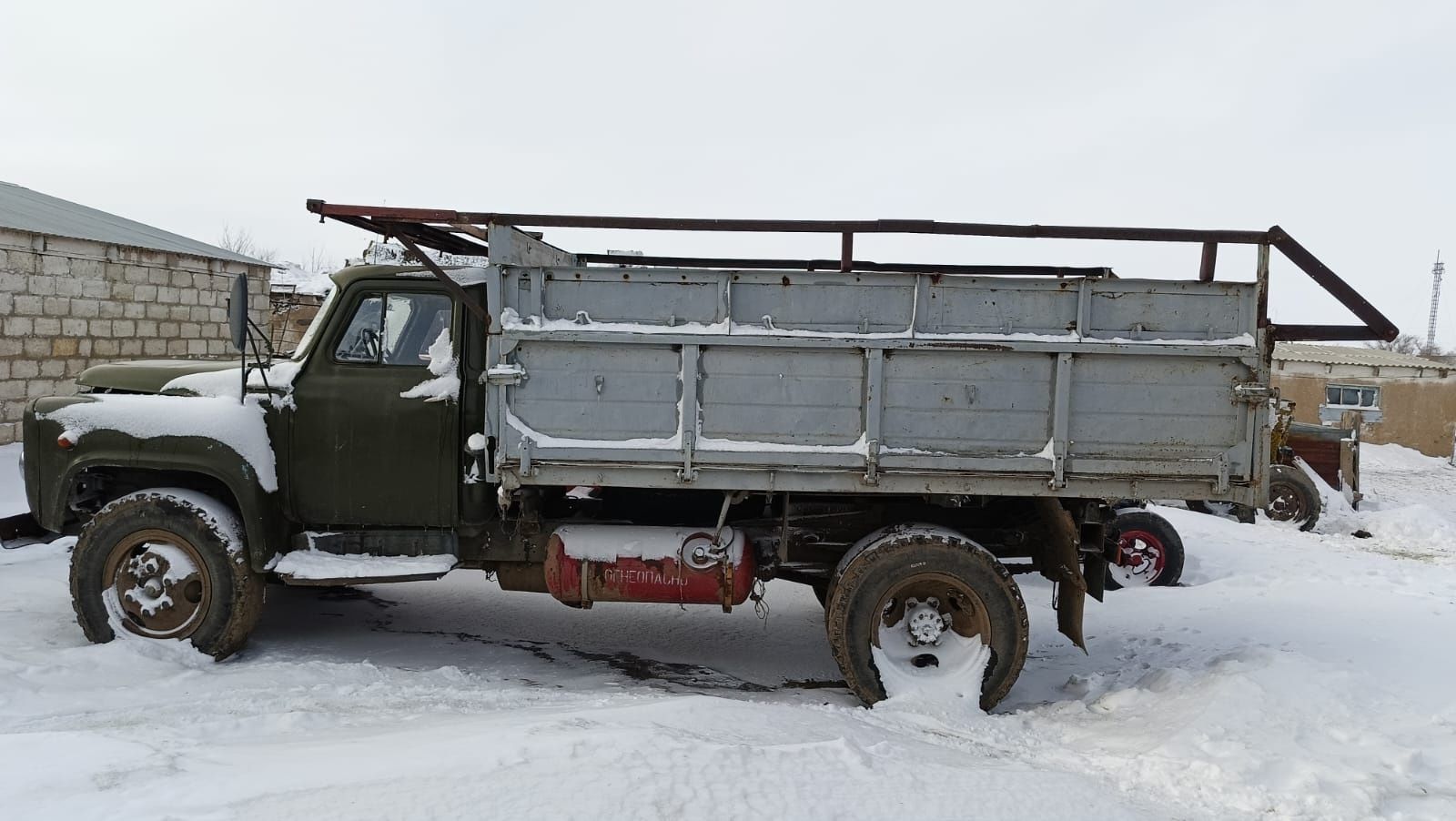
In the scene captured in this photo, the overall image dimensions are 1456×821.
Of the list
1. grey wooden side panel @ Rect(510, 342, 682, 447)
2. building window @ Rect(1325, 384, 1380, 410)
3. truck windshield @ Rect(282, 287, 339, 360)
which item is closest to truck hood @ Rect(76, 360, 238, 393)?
truck windshield @ Rect(282, 287, 339, 360)

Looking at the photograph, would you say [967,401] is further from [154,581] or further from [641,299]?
[154,581]

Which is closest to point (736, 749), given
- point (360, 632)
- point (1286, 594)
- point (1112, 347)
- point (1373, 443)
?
point (1112, 347)

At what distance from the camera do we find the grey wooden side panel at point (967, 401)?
452cm

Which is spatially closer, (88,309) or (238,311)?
(238,311)

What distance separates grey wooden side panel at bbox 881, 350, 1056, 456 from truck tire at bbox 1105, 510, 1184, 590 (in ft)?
12.9

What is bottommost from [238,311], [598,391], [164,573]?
[164,573]

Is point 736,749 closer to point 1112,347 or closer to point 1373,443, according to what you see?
point 1112,347

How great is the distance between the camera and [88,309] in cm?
1084

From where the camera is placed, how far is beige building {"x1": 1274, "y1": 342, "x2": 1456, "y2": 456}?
21625 mm

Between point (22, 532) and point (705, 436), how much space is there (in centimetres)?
417

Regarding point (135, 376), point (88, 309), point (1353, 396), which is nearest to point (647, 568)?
point (135, 376)

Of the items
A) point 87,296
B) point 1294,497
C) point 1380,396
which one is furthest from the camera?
point 1380,396

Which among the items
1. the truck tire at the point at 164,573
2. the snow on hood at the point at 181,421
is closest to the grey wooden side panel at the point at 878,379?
the snow on hood at the point at 181,421

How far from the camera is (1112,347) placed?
4.44 metres
